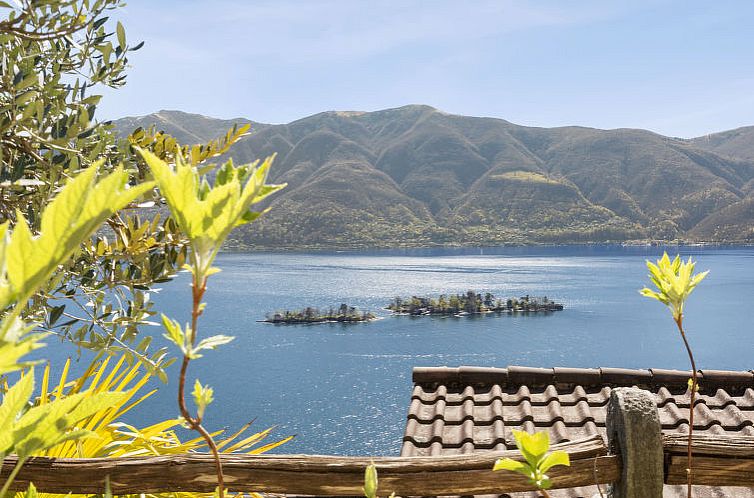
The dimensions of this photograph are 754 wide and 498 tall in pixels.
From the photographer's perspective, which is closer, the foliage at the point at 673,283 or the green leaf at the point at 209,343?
the green leaf at the point at 209,343

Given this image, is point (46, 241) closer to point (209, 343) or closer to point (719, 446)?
point (209, 343)

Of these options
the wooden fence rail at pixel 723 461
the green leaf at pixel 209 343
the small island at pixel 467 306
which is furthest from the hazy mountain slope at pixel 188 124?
the green leaf at pixel 209 343

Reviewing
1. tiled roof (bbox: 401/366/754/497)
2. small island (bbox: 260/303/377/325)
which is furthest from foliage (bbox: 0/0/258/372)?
small island (bbox: 260/303/377/325)

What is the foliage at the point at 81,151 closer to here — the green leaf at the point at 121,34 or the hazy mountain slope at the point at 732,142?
the green leaf at the point at 121,34

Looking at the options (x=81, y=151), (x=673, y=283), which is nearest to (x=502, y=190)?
(x=81, y=151)

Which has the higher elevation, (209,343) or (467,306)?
(209,343)

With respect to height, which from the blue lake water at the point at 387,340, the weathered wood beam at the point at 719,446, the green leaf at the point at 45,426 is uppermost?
the green leaf at the point at 45,426

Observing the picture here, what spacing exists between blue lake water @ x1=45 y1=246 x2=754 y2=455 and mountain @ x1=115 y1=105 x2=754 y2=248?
2707cm

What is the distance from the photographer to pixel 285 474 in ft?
4.39

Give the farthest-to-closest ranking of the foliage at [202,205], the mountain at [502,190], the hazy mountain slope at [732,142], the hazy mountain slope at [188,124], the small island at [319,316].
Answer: the hazy mountain slope at [188,124] → the hazy mountain slope at [732,142] → the mountain at [502,190] → the small island at [319,316] → the foliage at [202,205]

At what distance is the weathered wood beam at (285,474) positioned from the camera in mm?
1316

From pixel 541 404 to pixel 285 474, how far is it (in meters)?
2.82

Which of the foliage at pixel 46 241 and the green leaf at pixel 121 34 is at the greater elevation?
the green leaf at pixel 121 34

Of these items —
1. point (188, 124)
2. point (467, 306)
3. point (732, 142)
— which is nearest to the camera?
point (467, 306)
